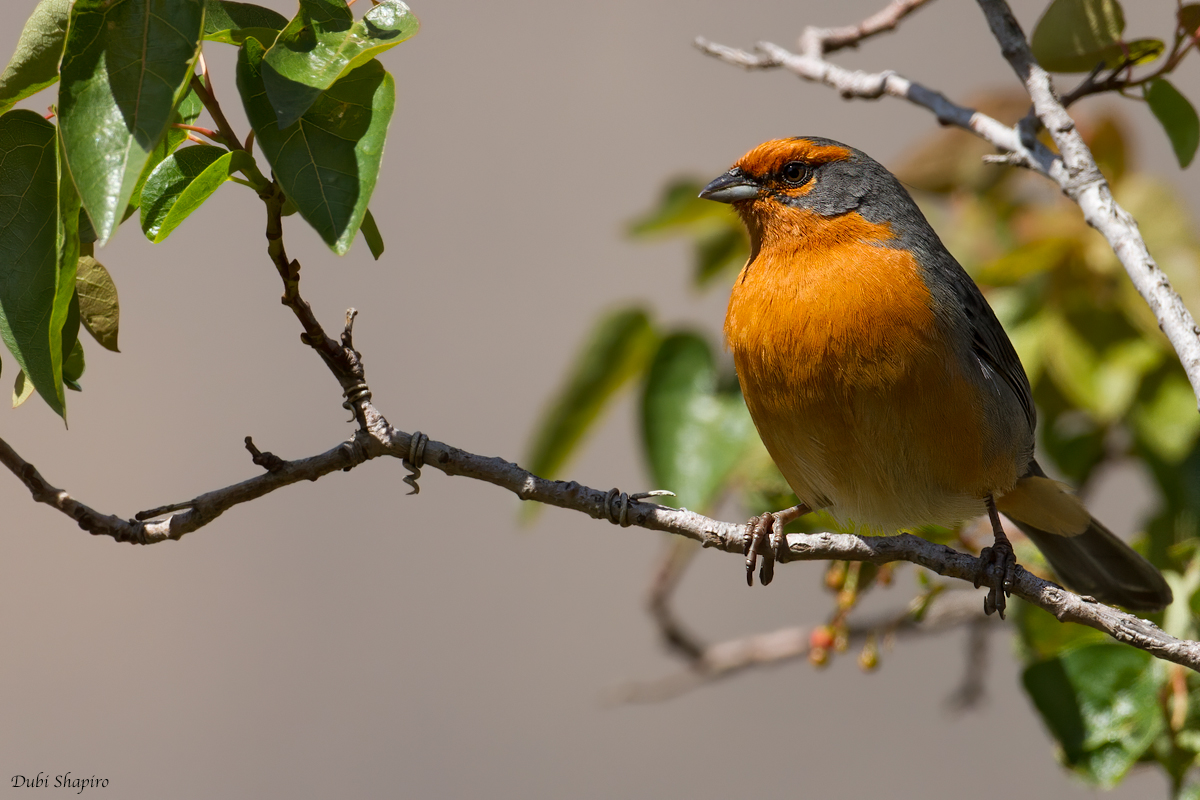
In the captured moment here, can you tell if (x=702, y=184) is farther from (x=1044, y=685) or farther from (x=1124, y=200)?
(x=1044, y=685)

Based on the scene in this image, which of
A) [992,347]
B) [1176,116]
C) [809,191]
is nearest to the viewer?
[1176,116]

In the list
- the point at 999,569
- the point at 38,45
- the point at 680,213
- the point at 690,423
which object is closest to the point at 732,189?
the point at 680,213

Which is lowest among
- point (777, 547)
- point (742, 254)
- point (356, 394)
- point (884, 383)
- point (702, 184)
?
point (777, 547)

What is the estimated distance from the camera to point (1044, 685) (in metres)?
3.03

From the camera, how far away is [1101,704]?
9.82ft

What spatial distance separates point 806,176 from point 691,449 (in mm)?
1122

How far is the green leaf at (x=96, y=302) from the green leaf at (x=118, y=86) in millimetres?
500

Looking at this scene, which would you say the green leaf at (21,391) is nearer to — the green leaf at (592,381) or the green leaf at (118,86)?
the green leaf at (118,86)

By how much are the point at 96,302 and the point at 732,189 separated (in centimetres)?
238

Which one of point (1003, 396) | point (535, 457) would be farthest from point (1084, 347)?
point (535, 457)

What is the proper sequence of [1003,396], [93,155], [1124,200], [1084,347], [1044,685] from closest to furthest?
1. [93,155]
2. [1044,685]
3. [1003,396]
4. [1084,347]
5. [1124,200]

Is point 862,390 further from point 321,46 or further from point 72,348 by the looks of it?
point 72,348

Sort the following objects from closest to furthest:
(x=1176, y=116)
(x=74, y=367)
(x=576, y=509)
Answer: (x=74, y=367) < (x=576, y=509) < (x=1176, y=116)

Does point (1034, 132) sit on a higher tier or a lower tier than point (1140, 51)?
lower
